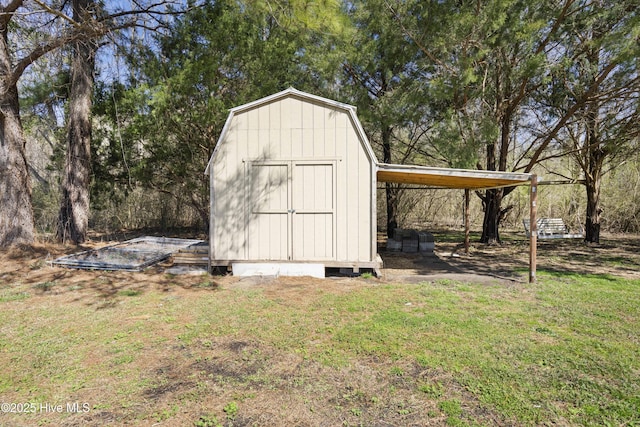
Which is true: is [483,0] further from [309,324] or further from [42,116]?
[42,116]

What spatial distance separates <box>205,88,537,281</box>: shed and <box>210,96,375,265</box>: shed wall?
0.02 meters

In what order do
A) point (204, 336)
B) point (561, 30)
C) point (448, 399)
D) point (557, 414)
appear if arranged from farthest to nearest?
point (561, 30) → point (204, 336) → point (448, 399) → point (557, 414)

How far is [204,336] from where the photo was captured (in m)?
3.52

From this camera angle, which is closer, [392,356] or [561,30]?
[392,356]

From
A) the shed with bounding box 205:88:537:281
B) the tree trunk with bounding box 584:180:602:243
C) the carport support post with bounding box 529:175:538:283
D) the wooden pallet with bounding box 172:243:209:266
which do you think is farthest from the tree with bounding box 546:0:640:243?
the wooden pallet with bounding box 172:243:209:266

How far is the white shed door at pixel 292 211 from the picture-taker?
615cm

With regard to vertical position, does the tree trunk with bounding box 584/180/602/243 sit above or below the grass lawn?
above

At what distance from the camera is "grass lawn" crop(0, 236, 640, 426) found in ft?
7.54

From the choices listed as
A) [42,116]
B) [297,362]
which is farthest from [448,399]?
[42,116]

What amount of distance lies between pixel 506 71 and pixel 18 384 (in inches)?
392

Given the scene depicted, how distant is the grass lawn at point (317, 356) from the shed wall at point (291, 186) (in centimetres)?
116

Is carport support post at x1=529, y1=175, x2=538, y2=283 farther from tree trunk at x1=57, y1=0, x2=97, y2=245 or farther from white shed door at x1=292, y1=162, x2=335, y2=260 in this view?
tree trunk at x1=57, y1=0, x2=97, y2=245

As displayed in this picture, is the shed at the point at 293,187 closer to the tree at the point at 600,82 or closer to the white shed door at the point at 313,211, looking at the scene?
the white shed door at the point at 313,211

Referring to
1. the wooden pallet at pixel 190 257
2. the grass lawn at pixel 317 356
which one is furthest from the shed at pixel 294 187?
the grass lawn at pixel 317 356
